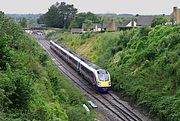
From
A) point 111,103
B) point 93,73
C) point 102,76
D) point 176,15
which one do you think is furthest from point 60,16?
point 111,103

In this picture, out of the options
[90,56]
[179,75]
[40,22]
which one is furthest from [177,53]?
[40,22]

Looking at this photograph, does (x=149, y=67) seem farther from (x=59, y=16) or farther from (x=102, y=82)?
(x=59, y=16)

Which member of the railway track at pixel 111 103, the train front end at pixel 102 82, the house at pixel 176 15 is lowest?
the railway track at pixel 111 103

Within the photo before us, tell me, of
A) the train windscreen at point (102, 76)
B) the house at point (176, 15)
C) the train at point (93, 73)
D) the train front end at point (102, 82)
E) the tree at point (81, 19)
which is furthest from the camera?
the tree at point (81, 19)

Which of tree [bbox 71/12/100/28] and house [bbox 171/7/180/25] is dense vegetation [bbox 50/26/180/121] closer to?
house [bbox 171/7/180/25]

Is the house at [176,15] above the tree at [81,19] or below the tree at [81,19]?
above

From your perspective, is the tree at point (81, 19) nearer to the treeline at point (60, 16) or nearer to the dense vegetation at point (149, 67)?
the treeline at point (60, 16)

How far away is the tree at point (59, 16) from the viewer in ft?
425

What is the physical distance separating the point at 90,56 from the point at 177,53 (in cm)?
2488

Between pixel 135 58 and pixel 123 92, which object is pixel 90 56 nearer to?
pixel 135 58

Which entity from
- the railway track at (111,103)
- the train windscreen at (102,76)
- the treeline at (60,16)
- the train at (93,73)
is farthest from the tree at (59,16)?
the train windscreen at (102,76)

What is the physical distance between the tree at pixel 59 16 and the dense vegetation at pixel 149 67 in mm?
78725

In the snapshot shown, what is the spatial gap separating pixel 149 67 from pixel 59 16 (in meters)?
98.7

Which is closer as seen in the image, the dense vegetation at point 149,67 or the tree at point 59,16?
the dense vegetation at point 149,67
